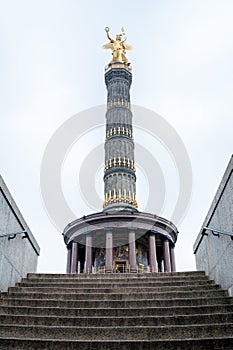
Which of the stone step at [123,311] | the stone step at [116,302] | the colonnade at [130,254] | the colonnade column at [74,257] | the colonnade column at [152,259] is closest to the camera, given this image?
the stone step at [123,311]

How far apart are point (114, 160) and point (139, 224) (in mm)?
7036

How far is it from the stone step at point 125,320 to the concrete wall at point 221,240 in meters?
1.10

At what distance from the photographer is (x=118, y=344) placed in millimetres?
3990

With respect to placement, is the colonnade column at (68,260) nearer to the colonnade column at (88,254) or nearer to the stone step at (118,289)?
the colonnade column at (88,254)

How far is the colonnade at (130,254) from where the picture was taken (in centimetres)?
1864

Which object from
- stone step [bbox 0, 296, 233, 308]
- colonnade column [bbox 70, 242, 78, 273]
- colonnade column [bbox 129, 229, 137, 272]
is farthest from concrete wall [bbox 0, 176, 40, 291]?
colonnade column [bbox 70, 242, 78, 273]

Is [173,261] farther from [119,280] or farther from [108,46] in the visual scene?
[108,46]

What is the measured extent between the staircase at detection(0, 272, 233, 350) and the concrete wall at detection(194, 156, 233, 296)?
0.28 metres

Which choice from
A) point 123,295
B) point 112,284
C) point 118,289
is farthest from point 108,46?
point 123,295

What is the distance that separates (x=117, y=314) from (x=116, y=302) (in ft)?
1.30

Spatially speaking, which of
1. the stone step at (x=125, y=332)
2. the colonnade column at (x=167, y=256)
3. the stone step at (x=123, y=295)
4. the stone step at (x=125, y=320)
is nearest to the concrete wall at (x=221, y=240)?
the stone step at (x=123, y=295)

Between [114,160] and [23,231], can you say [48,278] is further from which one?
[114,160]

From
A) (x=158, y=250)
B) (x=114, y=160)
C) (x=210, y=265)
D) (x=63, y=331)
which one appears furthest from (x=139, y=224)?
(x=63, y=331)

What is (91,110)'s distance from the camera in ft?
98.0
